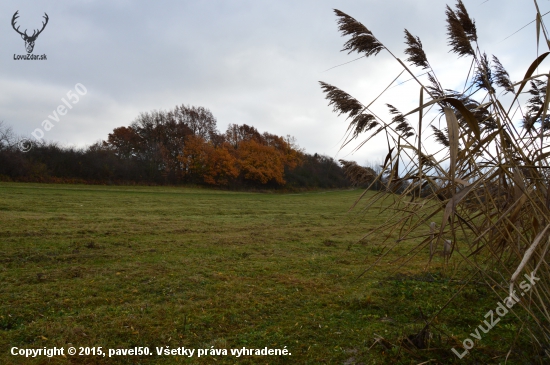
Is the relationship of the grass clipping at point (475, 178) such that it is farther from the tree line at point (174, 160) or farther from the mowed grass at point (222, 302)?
the tree line at point (174, 160)

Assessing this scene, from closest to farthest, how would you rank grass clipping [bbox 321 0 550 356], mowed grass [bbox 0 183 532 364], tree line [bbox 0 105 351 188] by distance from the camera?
grass clipping [bbox 321 0 550 356] < mowed grass [bbox 0 183 532 364] < tree line [bbox 0 105 351 188]

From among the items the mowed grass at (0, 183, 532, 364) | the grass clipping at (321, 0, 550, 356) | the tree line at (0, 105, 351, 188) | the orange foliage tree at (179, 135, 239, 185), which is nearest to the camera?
the grass clipping at (321, 0, 550, 356)

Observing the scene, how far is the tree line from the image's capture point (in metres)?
33.8

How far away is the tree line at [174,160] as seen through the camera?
111 feet

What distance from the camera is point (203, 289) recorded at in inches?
183

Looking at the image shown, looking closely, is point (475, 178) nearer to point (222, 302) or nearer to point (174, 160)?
point (222, 302)

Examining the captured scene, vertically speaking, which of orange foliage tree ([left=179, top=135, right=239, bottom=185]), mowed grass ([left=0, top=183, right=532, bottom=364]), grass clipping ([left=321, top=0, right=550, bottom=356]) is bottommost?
mowed grass ([left=0, top=183, right=532, bottom=364])

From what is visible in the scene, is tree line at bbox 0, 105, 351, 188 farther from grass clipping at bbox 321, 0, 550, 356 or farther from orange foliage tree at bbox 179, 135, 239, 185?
grass clipping at bbox 321, 0, 550, 356

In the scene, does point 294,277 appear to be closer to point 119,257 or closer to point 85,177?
point 119,257

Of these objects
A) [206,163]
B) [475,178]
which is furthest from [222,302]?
[206,163]

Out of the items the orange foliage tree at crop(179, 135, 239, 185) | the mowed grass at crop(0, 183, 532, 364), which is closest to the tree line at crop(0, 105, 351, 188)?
the orange foliage tree at crop(179, 135, 239, 185)

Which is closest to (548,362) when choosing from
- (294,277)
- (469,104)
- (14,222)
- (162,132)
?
(469,104)

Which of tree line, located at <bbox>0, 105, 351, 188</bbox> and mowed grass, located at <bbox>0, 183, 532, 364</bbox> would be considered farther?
tree line, located at <bbox>0, 105, 351, 188</bbox>

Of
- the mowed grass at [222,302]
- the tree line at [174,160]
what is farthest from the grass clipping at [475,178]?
the tree line at [174,160]
